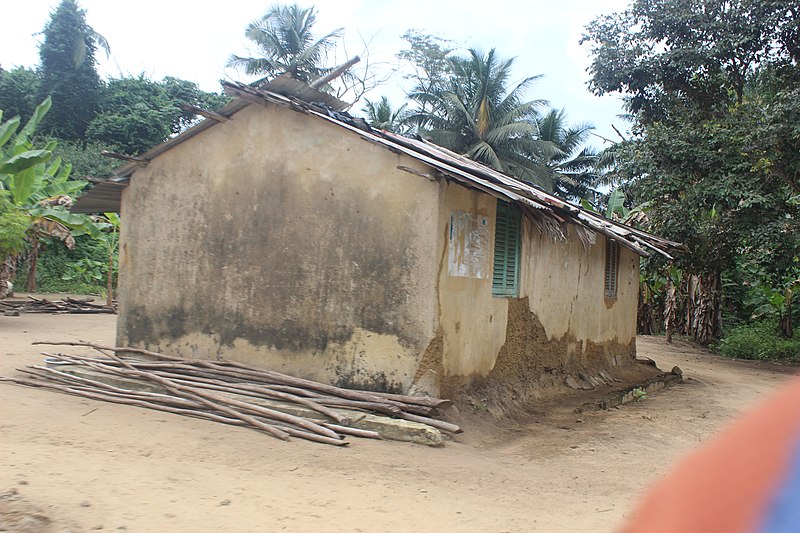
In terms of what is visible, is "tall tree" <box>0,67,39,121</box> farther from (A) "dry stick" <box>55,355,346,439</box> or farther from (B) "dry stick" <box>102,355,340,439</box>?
(B) "dry stick" <box>102,355,340,439</box>

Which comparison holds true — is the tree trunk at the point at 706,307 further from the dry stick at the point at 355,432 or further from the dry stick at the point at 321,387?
the dry stick at the point at 355,432

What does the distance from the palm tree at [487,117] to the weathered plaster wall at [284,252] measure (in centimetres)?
2090

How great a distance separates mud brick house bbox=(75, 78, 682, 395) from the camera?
25.5ft

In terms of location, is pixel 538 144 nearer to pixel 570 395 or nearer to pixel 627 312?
pixel 627 312

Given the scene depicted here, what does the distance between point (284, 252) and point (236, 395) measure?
1.87 meters

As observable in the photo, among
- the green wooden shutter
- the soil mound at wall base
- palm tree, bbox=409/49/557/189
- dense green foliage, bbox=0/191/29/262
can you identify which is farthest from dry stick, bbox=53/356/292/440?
palm tree, bbox=409/49/557/189

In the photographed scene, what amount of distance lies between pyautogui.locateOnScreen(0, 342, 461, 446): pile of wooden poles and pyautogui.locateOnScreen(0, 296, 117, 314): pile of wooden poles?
9905 mm

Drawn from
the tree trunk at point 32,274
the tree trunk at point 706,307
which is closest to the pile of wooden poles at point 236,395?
the tree trunk at point 32,274

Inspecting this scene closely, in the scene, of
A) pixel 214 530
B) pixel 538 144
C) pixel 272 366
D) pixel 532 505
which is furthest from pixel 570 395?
pixel 538 144

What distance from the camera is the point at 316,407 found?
23.7 feet

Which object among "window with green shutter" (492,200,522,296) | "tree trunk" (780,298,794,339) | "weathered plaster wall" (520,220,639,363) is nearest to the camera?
"window with green shutter" (492,200,522,296)

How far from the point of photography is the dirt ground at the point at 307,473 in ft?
14.9

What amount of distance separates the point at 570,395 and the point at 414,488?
18.6ft

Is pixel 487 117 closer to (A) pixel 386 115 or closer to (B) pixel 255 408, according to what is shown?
(A) pixel 386 115
